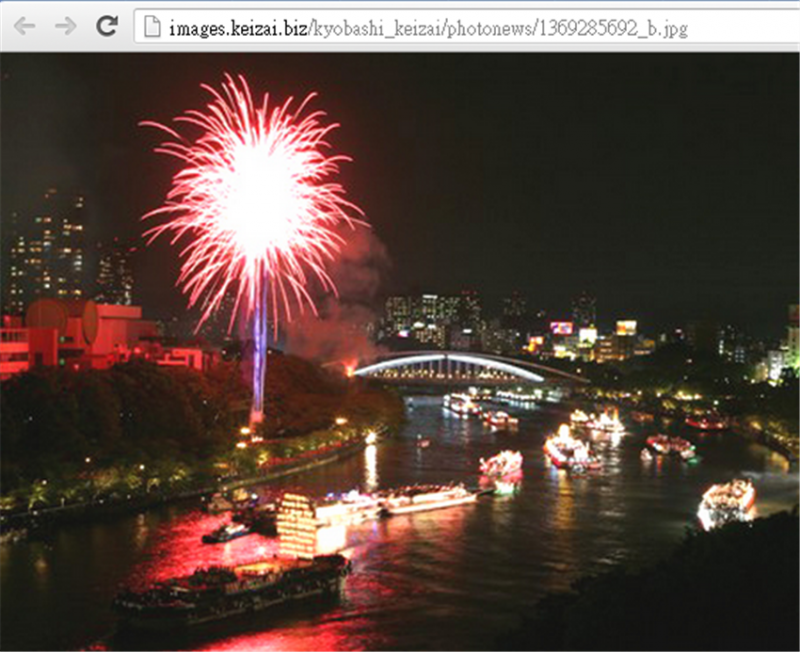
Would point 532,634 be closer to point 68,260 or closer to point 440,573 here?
point 440,573

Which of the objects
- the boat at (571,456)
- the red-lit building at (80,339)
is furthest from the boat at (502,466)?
the red-lit building at (80,339)

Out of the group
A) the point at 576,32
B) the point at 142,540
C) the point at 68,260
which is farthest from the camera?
the point at 68,260

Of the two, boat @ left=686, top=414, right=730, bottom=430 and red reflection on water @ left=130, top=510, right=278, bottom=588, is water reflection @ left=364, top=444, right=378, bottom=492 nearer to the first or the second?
red reflection on water @ left=130, top=510, right=278, bottom=588

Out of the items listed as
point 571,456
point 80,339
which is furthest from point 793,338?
point 80,339

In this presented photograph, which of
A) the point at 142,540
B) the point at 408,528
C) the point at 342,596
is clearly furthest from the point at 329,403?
the point at 342,596

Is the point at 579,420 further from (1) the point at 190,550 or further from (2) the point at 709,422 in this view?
(1) the point at 190,550

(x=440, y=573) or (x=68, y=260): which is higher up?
(x=68, y=260)

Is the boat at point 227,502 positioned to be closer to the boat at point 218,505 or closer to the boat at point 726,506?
the boat at point 218,505
